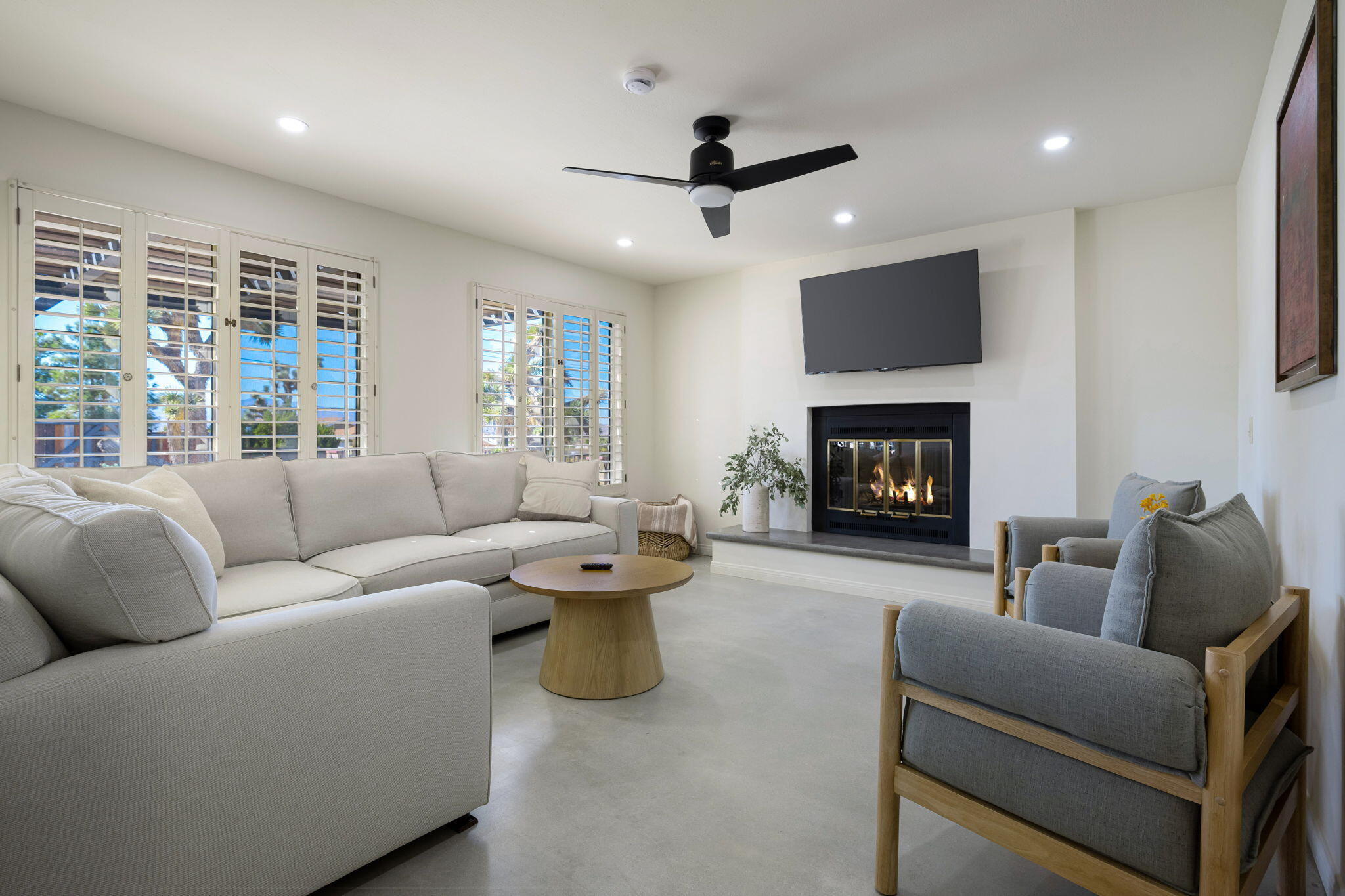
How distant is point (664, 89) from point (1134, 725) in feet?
8.45

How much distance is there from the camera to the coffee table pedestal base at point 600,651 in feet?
8.44

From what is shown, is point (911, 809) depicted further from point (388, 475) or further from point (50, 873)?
point (388, 475)

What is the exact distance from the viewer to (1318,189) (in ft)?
5.01

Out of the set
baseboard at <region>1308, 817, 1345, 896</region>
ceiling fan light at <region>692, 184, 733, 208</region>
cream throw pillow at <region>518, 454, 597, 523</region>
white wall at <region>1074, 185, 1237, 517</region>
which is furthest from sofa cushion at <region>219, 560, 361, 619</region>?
white wall at <region>1074, 185, 1237, 517</region>

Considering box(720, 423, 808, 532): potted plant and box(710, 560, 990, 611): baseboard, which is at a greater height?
box(720, 423, 808, 532): potted plant

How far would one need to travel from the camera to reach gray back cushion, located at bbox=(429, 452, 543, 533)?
3.80 metres

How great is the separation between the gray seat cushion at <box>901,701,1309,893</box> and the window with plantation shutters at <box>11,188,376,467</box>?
3548 millimetres

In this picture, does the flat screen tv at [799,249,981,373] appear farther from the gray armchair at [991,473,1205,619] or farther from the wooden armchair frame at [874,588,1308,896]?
the wooden armchair frame at [874,588,1308,896]

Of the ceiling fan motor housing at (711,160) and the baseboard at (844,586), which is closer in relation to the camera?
the ceiling fan motor housing at (711,160)

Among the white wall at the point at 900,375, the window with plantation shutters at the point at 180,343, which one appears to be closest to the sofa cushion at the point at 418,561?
the window with plantation shutters at the point at 180,343

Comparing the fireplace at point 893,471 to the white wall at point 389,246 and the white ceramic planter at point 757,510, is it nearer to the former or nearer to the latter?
the white ceramic planter at point 757,510

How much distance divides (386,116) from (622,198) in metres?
1.35

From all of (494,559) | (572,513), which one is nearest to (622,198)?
(572,513)

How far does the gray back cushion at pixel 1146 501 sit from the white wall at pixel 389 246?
3.50 meters
